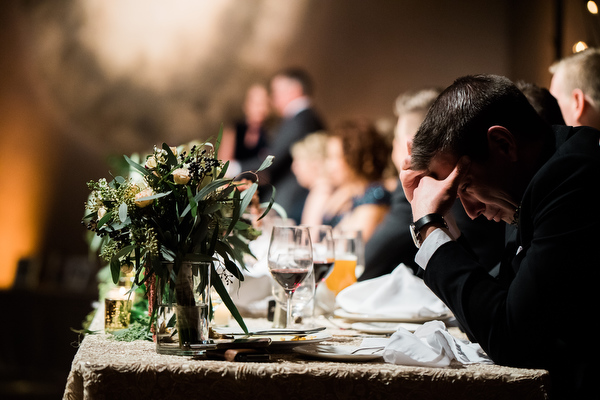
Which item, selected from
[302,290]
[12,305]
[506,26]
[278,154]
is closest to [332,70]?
[278,154]

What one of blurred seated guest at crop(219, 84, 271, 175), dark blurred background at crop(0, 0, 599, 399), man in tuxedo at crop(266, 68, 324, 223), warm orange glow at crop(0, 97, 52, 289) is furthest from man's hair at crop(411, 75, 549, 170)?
warm orange glow at crop(0, 97, 52, 289)

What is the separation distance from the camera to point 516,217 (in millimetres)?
1277

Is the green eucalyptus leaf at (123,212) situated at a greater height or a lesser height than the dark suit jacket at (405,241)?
lesser

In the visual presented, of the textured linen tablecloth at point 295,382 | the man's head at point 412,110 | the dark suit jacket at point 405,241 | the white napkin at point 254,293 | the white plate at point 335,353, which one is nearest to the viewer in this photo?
the textured linen tablecloth at point 295,382

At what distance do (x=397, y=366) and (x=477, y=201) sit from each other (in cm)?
48

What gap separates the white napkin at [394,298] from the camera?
5.23 feet

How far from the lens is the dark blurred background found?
6453mm

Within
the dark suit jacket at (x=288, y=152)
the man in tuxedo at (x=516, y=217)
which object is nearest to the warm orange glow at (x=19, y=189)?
the dark suit jacket at (x=288, y=152)

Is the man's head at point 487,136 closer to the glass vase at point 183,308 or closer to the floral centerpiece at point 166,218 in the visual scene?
the floral centerpiece at point 166,218

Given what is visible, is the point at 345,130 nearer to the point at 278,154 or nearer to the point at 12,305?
the point at 278,154

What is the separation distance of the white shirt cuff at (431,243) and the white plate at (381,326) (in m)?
0.31

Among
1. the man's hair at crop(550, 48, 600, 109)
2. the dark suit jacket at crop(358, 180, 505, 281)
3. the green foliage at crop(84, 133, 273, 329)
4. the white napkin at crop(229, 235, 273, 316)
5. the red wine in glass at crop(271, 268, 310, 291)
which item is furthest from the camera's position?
the man's hair at crop(550, 48, 600, 109)

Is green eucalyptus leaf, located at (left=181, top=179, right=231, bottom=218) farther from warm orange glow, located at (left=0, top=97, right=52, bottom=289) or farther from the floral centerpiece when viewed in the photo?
warm orange glow, located at (left=0, top=97, right=52, bottom=289)

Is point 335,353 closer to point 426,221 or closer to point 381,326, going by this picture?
point 426,221
